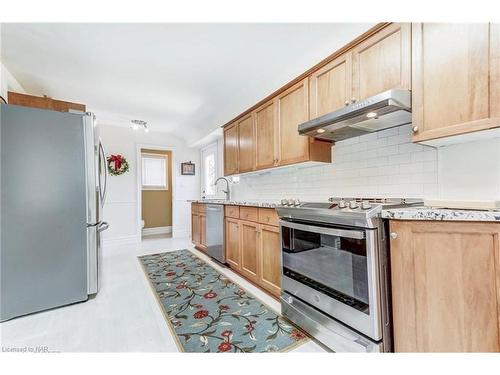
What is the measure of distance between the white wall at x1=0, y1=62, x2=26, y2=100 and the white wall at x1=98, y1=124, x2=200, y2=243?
1.77m

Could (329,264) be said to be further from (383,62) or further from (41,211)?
(41,211)

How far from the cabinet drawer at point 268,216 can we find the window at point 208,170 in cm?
274

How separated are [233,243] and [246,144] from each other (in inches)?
51.2

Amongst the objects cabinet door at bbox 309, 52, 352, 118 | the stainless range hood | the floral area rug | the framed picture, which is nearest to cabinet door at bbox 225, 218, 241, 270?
the floral area rug

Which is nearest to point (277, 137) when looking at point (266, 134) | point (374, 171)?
point (266, 134)

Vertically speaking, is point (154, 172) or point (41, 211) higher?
point (154, 172)

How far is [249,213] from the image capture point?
248 cm

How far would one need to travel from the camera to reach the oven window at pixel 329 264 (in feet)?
4.36

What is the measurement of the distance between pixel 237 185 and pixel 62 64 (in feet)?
8.81

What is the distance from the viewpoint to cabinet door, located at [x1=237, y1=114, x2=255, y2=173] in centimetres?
292

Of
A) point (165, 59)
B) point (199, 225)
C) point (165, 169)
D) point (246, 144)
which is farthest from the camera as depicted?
point (165, 169)

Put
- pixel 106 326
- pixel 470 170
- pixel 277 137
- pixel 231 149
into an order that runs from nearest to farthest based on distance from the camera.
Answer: pixel 470 170 → pixel 106 326 → pixel 277 137 → pixel 231 149

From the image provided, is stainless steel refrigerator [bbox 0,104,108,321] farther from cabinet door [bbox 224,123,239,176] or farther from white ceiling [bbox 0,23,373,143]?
cabinet door [bbox 224,123,239,176]
